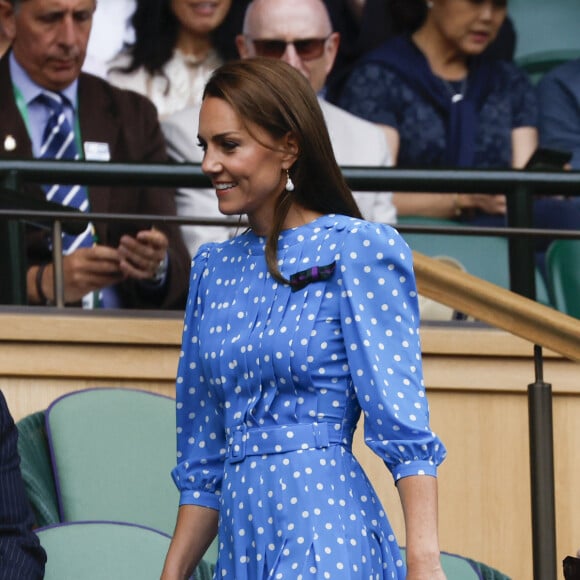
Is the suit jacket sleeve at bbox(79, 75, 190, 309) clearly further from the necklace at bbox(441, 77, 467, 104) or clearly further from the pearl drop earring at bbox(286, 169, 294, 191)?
the pearl drop earring at bbox(286, 169, 294, 191)

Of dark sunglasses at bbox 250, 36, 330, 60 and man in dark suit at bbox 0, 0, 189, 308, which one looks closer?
man in dark suit at bbox 0, 0, 189, 308

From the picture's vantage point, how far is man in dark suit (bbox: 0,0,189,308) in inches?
181

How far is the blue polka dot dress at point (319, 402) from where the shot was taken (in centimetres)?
→ 241

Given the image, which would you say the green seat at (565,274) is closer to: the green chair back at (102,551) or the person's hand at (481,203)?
the person's hand at (481,203)

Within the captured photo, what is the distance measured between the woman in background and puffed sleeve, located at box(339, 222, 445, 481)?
10.9ft

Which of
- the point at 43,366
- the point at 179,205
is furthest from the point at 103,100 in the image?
the point at 43,366

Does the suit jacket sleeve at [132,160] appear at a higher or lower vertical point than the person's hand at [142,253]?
higher

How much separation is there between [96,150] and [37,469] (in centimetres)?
165

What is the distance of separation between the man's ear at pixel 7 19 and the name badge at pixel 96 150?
→ 552mm

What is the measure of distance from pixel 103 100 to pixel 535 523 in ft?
Answer: 8.37

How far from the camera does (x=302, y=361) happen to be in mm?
2430

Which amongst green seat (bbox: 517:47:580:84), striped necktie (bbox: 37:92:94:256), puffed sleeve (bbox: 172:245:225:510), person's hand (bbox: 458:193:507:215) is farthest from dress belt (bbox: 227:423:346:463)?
green seat (bbox: 517:47:580:84)

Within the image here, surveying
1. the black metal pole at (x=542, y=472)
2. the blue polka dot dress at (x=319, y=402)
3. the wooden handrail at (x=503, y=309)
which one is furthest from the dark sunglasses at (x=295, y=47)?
the blue polka dot dress at (x=319, y=402)

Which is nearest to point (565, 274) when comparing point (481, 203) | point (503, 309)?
point (481, 203)
